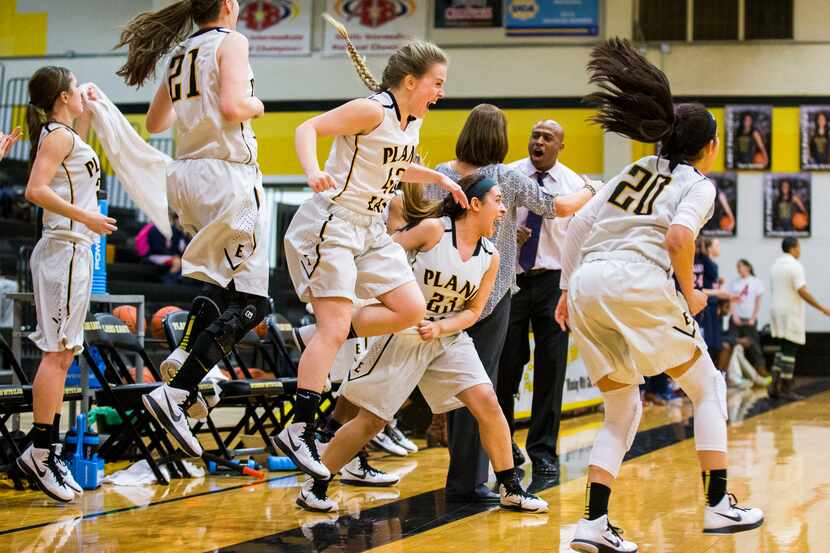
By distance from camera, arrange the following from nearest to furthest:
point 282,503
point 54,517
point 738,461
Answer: point 54,517 < point 282,503 < point 738,461

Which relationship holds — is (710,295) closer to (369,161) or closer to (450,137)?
(450,137)

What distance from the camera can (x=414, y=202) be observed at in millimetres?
5113

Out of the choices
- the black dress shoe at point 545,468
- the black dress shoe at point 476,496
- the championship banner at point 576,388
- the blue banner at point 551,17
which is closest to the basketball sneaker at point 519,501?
the black dress shoe at point 476,496

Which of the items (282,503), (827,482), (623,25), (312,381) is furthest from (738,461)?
(623,25)

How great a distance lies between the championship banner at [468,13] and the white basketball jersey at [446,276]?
13.6 metres

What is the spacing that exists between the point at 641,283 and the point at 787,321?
937 cm

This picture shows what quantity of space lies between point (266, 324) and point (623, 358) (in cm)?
409

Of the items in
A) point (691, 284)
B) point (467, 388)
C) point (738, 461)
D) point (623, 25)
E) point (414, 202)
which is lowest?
point (738, 461)

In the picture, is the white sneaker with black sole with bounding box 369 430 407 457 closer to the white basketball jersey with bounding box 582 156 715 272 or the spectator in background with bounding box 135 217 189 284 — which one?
the white basketball jersey with bounding box 582 156 715 272

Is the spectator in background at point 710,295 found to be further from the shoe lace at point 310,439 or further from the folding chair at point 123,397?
the shoe lace at point 310,439

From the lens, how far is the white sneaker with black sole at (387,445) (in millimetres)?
6871

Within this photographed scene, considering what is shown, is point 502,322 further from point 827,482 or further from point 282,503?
point 827,482

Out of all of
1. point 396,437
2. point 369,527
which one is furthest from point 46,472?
point 396,437

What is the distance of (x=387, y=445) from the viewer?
6.91 metres
